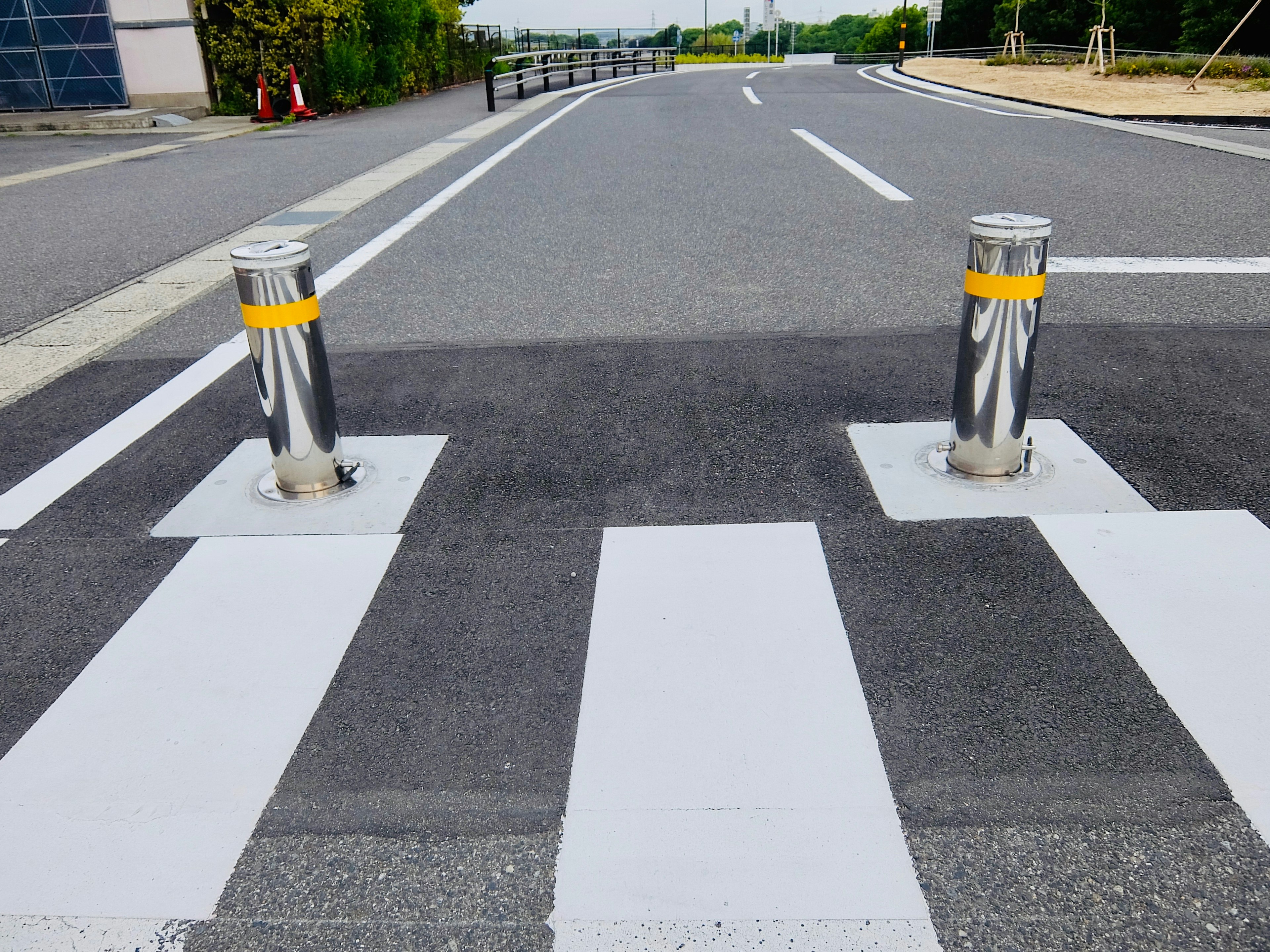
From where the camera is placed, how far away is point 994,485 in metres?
3.61

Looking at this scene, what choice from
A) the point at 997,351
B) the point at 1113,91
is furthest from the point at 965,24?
the point at 997,351

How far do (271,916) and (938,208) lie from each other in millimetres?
8221

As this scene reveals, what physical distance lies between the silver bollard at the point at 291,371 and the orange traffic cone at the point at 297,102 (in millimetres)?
17227

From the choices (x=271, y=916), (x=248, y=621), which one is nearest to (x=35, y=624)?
(x=248, y=621)

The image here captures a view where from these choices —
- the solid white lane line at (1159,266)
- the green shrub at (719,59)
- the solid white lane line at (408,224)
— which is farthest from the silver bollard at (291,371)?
the green shrub at (719,59)

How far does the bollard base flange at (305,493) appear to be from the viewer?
3703 mm

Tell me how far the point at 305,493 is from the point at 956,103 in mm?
18951

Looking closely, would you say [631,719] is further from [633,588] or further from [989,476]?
[989,476]

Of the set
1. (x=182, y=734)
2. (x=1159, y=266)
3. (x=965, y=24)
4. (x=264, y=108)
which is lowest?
(x=182, y=734)

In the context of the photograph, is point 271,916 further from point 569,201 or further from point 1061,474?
point 569,201

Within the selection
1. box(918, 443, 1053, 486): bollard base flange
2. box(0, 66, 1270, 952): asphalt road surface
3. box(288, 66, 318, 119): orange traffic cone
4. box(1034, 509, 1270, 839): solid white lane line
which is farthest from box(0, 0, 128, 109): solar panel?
box(1034, 509, 1270, 839): solid white lane line

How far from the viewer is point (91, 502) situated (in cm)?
373

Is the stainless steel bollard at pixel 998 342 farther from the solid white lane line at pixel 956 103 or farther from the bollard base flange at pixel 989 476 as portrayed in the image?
the solid white lane line at pixel 956 103

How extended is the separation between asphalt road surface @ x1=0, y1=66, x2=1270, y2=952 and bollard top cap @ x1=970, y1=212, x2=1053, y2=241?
97 cm
